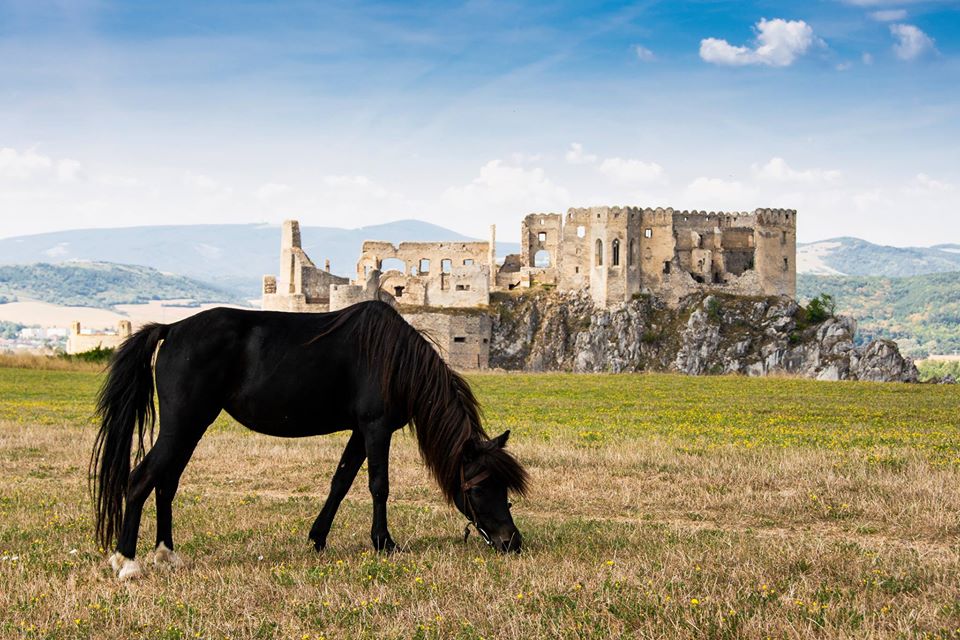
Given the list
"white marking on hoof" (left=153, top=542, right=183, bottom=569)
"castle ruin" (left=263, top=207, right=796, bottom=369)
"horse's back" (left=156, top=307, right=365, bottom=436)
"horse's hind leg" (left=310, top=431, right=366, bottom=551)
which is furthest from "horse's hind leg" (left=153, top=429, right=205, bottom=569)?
"castle ruin" (left=263, top=207, right=796, bottom=369)

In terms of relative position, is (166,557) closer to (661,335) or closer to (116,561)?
(116,561)

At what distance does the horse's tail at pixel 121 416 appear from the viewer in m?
9.46

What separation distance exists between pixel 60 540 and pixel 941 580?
26.8 feet

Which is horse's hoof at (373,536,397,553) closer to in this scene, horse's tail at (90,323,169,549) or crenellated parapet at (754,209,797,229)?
horse's tail at (90,323,169,549)

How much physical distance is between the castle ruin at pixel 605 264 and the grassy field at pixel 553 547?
181ft

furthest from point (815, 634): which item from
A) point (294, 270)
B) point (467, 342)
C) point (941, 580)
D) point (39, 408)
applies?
point (294, 270)

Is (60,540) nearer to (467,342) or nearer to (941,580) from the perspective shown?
(941,580)

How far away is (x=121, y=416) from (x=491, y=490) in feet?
11.5

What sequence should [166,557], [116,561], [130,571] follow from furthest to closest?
1. [166,557]
2. [116,561]
3. [130,571]

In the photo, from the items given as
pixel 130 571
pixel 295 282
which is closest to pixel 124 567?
pixel 130 571

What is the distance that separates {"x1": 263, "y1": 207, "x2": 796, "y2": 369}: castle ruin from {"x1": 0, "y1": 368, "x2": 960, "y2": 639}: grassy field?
55191mm

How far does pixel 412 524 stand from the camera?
1127 centimetres

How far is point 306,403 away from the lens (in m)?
9.73

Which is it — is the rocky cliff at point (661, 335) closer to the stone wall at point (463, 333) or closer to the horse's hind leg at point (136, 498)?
the stone wall at point (463, 333)
